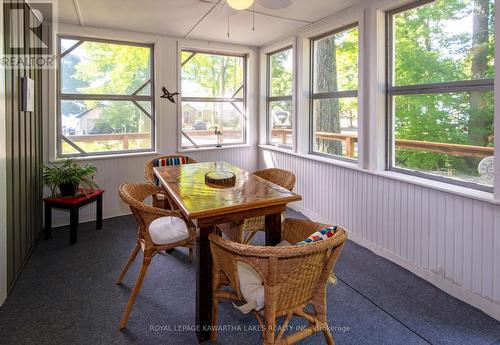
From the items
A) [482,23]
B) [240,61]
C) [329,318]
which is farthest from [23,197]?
[482,23]

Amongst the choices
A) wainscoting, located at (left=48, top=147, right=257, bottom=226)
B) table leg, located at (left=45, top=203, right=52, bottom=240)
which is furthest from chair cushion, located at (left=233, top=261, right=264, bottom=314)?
wainscoting, located at (left=48, top=147, right=257, bottom=226)

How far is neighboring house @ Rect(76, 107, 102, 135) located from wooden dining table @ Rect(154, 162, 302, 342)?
7.80 feet

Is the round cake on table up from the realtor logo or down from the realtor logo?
down

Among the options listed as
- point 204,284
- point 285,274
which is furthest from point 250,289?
point 204,284

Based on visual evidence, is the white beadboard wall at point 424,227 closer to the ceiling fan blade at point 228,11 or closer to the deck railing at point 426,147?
the deck railing at point 426,147

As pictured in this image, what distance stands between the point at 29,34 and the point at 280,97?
10.4ft

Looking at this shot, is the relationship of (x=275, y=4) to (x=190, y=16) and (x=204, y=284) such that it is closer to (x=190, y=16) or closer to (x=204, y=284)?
(x=190, y=16)

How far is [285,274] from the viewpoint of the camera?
143cm

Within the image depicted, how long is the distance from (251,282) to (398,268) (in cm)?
185

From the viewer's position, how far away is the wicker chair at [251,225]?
2.47m

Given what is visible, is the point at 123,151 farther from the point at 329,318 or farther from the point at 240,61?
the point at 329,318

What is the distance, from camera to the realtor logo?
248cm

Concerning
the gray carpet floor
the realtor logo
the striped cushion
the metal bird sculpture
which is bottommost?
the gray carpet floor

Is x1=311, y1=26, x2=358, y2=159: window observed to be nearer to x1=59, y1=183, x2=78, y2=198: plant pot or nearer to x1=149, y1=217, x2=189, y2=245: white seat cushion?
x1=149, y1=217, x2=189, y2=245: white seat cushion
